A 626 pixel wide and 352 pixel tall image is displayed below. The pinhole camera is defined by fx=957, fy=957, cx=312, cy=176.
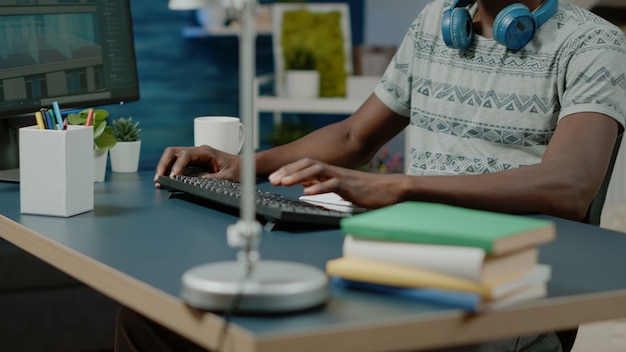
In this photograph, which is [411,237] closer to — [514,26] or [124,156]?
[514,26]

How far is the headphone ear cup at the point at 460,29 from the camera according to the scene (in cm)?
183

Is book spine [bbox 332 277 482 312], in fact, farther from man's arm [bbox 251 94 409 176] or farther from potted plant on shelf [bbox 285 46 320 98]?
potted plant on shelf [bbox 285 46 320 98]

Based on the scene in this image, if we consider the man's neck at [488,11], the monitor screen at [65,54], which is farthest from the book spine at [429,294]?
the monitor screen at [65,54]

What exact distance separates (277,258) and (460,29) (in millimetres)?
824

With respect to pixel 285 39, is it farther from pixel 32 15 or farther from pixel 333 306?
pixel 333 306

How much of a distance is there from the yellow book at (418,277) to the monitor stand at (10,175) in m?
0.98

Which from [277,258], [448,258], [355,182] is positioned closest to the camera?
[448,258]

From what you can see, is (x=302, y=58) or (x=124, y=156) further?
(x=302, y=58)

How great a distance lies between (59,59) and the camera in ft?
6.58

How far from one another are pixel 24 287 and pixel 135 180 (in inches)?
31.6

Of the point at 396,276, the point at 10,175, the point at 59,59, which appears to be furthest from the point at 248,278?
the point at 59,59

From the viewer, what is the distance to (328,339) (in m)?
0.90

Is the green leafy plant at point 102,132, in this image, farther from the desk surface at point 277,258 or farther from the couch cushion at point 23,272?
the couch cushion at point 23,272

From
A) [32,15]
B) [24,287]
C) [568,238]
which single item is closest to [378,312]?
[568,238]
